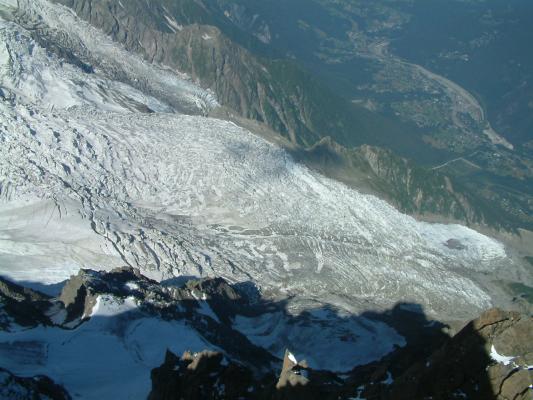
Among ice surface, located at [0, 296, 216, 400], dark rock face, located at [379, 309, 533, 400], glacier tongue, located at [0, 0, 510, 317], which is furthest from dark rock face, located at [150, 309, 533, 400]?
glacier tongue, located at [0, 0, 510, 317]

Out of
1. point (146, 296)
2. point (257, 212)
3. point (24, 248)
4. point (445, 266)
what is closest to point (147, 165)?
point (257, 212)

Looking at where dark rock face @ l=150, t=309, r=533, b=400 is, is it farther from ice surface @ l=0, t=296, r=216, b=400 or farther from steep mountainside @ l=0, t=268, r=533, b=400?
ice surface @ l=0, t=296, r=216, b=400

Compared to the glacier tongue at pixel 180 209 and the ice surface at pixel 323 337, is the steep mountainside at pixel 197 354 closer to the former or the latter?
the ice surface at pixel 323 337

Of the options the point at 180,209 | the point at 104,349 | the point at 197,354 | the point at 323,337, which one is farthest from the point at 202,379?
the point at 180,209

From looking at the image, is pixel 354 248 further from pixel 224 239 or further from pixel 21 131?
pixel 21 131

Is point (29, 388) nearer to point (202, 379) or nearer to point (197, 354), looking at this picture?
point (202, 379)

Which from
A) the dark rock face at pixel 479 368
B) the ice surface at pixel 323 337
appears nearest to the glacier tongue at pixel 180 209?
the ice surface at pixel 323 337

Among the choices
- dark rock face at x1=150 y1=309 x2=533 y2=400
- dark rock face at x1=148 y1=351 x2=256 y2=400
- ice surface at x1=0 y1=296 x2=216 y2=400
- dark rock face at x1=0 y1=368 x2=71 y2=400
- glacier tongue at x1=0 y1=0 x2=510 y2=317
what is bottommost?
glacier tongue at x1=0 y1=0 x2=510 y2=317
